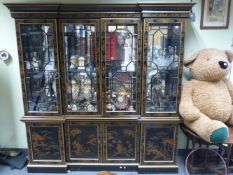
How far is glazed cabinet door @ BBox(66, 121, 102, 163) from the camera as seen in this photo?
2695 millimetres

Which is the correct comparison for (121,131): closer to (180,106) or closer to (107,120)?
(107,120)

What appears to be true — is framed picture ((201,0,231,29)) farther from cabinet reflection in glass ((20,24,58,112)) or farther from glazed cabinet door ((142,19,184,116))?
cabinet reflection in glass ((20,24,58,112))

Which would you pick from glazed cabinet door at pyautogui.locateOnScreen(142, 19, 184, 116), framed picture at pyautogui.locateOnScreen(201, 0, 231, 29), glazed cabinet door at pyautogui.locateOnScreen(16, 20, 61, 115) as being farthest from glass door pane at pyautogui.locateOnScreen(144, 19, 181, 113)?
glazed cabinet door at pyautogui.locateOnScreen(16, 20, 61, 115)

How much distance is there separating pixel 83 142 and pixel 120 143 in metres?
0.40

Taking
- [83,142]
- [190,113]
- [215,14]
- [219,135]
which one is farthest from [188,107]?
[83,142]

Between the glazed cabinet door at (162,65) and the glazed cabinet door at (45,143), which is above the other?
the glazed cabinet door at (162,65)

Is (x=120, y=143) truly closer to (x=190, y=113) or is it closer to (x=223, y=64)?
(x=190, y=113)

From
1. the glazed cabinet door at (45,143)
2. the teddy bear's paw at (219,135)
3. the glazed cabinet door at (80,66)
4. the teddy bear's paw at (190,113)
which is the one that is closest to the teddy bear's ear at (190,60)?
the teddy bear's paw at (190,113)

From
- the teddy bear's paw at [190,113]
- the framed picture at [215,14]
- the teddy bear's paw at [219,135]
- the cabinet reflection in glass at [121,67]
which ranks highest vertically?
the framed picture at [215,14]

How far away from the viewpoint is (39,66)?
8.55 feet

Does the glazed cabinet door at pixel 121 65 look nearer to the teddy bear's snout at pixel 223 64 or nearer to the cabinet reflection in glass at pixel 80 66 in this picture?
Result: the cabinet reflection in glass at pixel 80 66

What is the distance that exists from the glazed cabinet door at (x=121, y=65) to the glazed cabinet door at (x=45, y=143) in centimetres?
57

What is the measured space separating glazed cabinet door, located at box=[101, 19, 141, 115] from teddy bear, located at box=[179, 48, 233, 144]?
0.54 metres

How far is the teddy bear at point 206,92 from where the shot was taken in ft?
8.32
